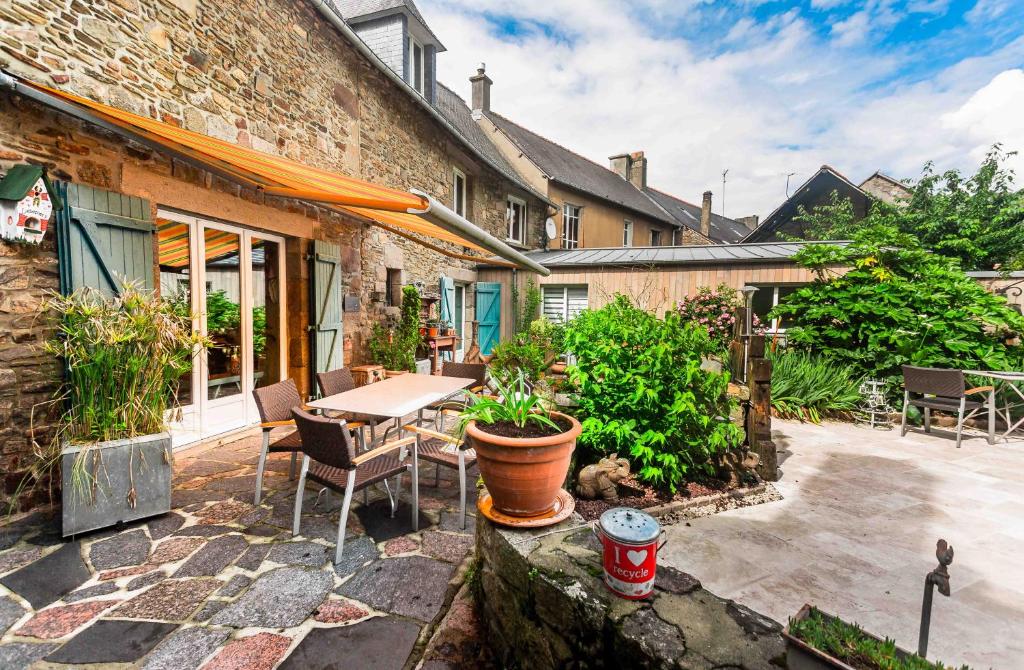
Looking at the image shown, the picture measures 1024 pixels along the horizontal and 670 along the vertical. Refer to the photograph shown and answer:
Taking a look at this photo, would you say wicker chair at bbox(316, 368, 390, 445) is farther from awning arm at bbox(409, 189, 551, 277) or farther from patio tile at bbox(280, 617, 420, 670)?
patio tile at bbox(280, 617, 420, 670)

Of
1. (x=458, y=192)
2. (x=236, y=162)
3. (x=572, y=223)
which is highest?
(x=572, y=223)

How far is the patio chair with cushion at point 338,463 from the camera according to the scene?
8.11ft

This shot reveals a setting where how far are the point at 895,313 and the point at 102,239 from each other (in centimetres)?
894

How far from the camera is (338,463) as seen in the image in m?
2.53

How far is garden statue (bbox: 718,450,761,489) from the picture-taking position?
147 inches

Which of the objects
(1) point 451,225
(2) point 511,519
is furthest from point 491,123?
(2) point 511,519

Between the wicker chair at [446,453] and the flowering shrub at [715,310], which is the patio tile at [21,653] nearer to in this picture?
the wicker chair at [446,453]

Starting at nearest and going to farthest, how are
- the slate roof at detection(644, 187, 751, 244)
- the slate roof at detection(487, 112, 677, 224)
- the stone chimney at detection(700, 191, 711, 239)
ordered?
1. the slate roof at detection(487, 112, 677, 224)
2. the slate roof at detection(644, 187, 751, 244)
3. the stone chimney at detection(700, 191, 711, 239)

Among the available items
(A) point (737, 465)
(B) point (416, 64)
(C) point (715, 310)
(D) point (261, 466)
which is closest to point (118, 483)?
(D) point (261, 466)

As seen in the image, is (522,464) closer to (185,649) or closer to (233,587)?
(185,649)

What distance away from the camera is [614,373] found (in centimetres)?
329

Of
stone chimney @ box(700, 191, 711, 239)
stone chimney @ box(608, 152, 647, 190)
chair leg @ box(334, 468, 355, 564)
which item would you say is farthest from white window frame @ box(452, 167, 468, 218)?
stone chimney @ box(700, 191, 711, 239)

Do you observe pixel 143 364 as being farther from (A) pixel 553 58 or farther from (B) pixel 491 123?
(B) pixel 491 123

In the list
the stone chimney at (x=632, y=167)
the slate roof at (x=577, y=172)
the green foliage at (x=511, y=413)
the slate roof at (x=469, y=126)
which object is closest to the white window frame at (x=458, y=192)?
the slate roof at (x=469, y=126)
